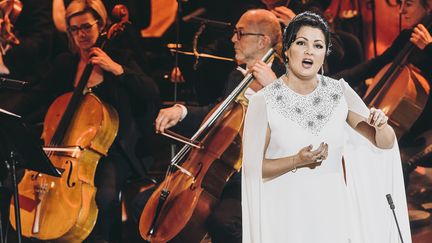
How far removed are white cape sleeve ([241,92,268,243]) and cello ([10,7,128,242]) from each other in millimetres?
1500

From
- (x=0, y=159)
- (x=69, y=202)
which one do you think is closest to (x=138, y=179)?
(x=69, y=202)

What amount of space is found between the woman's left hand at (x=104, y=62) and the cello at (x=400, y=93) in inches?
55.3

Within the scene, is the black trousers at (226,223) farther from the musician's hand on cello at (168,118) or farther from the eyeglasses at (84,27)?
the eyeglasses at (84,27)

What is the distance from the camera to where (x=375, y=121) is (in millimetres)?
3076

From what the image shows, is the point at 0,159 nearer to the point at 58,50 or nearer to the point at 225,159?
the point at 225,159

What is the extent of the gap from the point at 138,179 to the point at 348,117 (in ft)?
6.44

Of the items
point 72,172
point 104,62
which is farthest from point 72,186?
point 104,62

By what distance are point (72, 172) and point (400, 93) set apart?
1.83 m

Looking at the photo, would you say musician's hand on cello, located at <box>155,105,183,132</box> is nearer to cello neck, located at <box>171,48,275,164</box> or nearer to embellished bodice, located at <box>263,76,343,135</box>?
cello neck, located at <box>171,48,275,164</box>

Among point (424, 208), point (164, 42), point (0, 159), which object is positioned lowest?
point (424, 208)

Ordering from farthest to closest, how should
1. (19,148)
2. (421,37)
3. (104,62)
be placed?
(104,62) → (421,37) → (19,148)

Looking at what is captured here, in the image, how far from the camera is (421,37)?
4.69m

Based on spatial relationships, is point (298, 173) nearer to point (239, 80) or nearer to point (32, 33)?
point (239, 80)

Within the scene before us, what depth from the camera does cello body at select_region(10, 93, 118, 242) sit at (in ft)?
14.8
